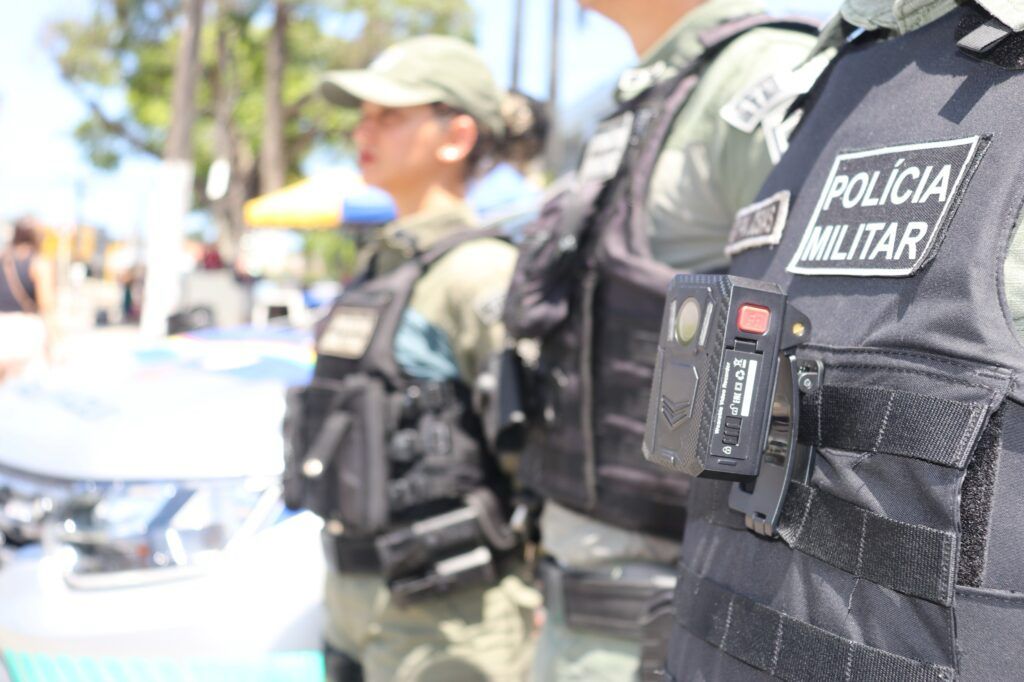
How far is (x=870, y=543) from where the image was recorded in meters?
0.96

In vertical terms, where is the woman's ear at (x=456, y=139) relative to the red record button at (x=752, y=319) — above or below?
above

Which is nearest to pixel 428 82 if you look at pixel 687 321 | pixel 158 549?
pixel 158 549

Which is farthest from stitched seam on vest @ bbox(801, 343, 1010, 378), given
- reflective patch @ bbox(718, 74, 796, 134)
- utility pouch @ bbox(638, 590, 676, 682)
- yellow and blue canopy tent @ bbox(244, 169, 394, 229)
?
yellow and blue canopy tent @ bbox(244, 169, 394, 229)

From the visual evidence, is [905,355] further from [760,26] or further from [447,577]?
[447,577]

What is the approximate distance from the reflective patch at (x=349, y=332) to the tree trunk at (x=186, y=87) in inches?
386

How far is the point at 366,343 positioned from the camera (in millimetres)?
2479

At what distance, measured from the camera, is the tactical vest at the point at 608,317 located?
1746mm

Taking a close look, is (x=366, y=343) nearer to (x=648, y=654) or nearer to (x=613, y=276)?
(x=613, y=276)

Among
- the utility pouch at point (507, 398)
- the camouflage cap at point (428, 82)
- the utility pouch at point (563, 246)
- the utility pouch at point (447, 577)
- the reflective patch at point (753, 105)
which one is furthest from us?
the camouflage cap at point (428, 82)

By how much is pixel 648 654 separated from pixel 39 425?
2.38 metres

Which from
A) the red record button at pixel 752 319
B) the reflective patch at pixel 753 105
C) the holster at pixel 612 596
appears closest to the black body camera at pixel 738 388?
the red record button at pixel 752 319

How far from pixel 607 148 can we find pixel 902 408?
103 centimetres

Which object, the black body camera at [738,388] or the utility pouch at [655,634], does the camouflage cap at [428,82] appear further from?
the black body camera at [738,388]

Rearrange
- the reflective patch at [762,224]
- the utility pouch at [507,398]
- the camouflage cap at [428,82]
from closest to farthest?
the reflective patch at [762,224] → the utility pouch at [507,398] → the camouflage cap at [428,82]
